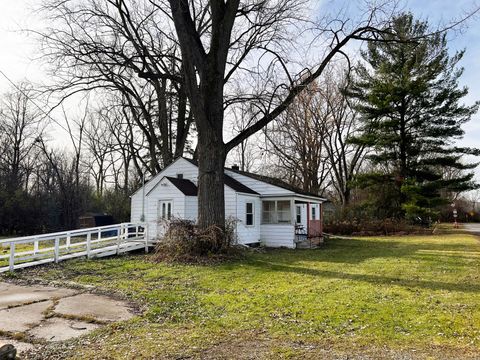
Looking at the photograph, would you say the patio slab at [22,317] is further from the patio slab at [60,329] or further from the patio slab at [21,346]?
the patio slab at [21,346]

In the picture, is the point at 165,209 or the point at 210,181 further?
the point at 165,209

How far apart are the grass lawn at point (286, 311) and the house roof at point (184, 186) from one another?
633 cm

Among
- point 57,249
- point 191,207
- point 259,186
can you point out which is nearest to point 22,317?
point 57,249

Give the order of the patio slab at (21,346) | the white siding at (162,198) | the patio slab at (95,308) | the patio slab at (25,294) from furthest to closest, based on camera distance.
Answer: the white siding at (162,198)
the patio slab at (25,294)
the patio slab at (95,308)
the patio slab at (21,346)

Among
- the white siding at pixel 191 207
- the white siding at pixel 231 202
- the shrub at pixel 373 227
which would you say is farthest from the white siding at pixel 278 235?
the shrub at pixel 373 227

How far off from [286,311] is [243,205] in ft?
41.3

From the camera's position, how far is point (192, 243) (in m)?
12.9

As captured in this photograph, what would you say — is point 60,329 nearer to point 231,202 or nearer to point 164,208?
point 164,208

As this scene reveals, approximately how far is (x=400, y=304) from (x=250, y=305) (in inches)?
101

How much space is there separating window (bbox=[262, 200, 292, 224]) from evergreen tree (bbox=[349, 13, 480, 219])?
1359cm

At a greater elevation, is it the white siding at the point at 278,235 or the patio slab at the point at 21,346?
the white siding at the point at 278,235

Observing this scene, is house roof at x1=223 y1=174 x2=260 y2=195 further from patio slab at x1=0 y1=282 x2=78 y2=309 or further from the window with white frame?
patio slab at x1=0 y1=282 x2=78 y2=309

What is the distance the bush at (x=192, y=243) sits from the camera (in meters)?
12.8

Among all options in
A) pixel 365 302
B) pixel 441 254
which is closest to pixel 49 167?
pixel 441 254
